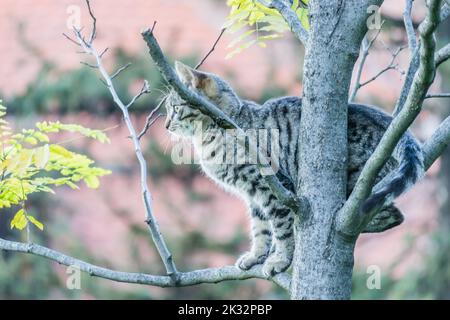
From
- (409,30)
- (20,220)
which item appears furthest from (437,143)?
(20,220)

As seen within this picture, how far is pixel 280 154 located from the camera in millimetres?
3270

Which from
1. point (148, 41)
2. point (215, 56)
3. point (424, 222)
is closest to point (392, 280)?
point (424, 222)

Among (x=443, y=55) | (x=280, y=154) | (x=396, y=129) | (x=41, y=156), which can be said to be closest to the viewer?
(x=396, y=129)

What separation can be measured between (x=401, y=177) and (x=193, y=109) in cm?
134

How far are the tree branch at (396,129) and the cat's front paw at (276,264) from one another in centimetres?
70

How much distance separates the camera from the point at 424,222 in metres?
8.23

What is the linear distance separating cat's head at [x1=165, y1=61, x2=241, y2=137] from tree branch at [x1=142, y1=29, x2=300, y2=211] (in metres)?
1.19

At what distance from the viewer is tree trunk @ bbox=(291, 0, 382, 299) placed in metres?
2.45

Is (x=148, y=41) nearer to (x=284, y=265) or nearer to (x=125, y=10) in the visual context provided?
(x=284, y=265)

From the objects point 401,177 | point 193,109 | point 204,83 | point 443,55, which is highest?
point 204,83

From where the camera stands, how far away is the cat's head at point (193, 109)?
11.6 feet

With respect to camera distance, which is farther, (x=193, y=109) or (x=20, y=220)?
(x=193, y=109)

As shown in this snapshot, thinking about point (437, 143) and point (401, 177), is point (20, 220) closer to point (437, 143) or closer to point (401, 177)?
point (401, 177)
